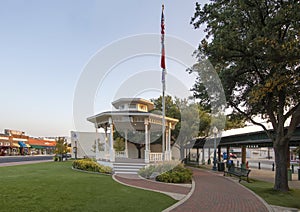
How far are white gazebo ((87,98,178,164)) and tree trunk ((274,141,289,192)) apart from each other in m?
6.70

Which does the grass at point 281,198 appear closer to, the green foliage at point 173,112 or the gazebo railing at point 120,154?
the gazebo railing at point 120,154

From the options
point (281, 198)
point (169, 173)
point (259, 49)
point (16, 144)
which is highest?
point (259, 49)

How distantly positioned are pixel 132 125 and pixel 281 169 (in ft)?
53.1

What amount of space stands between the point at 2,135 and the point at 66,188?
53.2 metres

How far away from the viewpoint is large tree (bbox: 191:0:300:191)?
33.0 feet

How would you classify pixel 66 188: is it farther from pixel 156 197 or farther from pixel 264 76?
pixel 264 76

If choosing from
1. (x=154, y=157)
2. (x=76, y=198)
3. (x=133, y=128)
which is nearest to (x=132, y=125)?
(x=133, y=128)

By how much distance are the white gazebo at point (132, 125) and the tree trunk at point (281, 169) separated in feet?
22.0

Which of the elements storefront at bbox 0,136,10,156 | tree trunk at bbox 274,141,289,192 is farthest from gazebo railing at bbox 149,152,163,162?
storefront at bbox 0,136,10,156

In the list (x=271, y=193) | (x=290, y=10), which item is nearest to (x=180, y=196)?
(x=271, y=193)

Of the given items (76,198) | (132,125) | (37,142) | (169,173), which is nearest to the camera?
(76,198)

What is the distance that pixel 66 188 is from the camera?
11.5 meters

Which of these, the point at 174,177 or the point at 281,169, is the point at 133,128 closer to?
the point at 174,177

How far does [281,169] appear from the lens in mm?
13359
